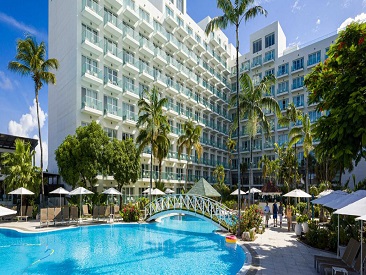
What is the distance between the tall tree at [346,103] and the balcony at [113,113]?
2369 cm

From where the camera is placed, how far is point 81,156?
79.6ft

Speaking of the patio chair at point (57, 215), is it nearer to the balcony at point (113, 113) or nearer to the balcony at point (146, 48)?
the balcony at point (113, 113)

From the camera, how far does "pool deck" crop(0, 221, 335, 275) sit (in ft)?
32.2

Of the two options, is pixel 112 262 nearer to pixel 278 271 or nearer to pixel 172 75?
pixel 278 271

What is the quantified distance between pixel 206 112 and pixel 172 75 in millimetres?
11094

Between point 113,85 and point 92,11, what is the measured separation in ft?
25.6

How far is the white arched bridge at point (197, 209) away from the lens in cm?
1803

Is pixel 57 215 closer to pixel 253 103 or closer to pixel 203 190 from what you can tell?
pixel 203 190

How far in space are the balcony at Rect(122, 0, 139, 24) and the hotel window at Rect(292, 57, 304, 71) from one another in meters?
28.1

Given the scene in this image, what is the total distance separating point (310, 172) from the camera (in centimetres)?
4472

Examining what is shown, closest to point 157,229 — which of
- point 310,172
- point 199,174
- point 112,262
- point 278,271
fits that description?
point 112,262

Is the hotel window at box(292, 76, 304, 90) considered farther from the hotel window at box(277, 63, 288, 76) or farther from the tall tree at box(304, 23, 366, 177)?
the tall tree at box(304, 23, 366, 177)

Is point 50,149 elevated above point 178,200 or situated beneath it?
elevated above

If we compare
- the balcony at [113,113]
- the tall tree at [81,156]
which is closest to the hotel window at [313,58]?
the balcony at [113,113]
